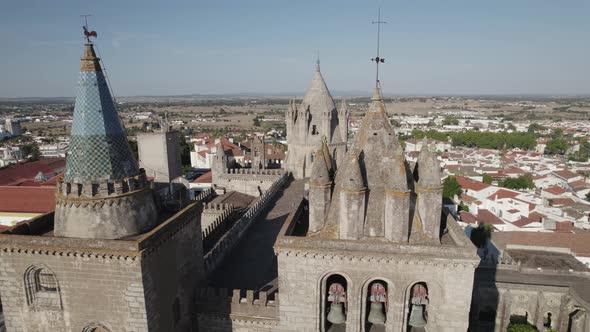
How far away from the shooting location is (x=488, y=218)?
43969 millimetres

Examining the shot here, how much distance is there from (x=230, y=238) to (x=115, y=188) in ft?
32.5

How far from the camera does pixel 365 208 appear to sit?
39.7ft

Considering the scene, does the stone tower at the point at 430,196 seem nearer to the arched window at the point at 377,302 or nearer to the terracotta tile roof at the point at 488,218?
the arched window at the point at 377,302

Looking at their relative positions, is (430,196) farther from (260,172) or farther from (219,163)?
(219,163)

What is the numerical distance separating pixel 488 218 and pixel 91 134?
43988 mm

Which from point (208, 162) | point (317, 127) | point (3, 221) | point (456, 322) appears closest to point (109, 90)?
point (456, 322)

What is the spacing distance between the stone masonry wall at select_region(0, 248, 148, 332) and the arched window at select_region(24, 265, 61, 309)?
0.54 ft

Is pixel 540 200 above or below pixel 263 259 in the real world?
below

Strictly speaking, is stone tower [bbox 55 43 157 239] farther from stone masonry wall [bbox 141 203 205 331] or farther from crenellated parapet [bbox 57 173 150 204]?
stone masonry wall [bbox 141 203 205 331]

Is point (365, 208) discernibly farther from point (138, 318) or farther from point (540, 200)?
point (540, 200)

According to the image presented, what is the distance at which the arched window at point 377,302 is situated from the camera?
476 inches

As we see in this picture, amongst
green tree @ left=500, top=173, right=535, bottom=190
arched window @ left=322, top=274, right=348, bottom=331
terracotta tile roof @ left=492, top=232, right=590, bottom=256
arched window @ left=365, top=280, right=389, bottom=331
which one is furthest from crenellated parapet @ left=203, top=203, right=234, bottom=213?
green tree @ left=500, top=173, right=535, bottom=190

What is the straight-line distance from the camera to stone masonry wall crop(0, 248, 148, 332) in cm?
1112

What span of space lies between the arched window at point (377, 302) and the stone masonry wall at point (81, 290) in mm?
7052
